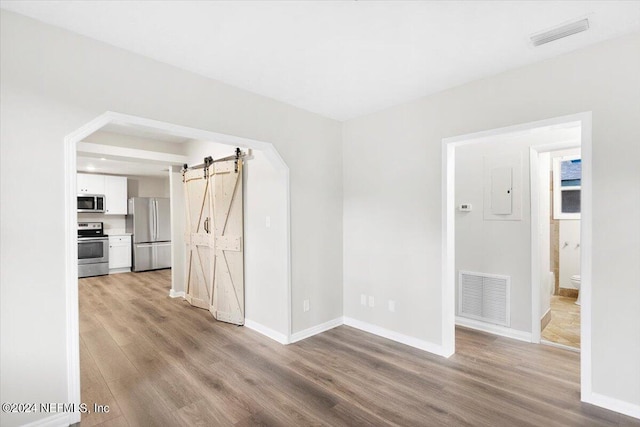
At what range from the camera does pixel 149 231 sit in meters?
7.91

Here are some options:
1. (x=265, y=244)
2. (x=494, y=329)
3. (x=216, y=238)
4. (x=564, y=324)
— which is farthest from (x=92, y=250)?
(x=564, y=324)

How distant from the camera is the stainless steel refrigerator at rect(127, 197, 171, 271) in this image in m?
7.73

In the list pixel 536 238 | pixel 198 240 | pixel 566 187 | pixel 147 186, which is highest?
pixel 147 186

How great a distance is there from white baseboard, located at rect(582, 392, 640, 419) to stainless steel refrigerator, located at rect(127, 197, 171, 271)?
27.7 ft

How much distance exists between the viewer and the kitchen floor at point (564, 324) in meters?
3.44

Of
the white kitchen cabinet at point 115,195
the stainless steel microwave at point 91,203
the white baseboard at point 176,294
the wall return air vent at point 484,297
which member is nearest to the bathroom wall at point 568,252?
the wall return air vent at point 484,297

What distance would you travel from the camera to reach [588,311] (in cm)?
229

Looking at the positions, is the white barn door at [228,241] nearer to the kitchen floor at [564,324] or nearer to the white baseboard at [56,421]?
the white baseboard at [56,421]

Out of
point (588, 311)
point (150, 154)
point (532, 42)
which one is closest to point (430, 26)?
point (532, 42)

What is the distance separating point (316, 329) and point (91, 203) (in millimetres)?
6587

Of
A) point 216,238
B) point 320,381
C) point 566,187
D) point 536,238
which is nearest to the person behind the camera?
point 320,381

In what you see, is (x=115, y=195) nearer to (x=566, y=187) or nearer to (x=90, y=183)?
(x=90, y=183)

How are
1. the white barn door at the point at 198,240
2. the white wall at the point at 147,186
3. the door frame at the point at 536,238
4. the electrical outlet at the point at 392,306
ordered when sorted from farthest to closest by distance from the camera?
the white wall at the point at 147,186 < the white barn door at the point at 198,240 < the electrical outlet at the point at 392,306 < the door frame at the point at 536,238

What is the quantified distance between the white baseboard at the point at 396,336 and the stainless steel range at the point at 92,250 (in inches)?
252
